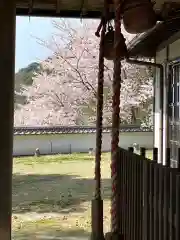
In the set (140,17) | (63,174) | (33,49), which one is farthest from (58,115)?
(140,17)

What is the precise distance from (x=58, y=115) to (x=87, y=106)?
4.01ft

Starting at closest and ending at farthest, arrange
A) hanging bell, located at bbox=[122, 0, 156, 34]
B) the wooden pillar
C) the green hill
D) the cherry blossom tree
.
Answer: hanging bell, located at bbox=[122, 0, 156, 34]
the wooden pillar
the cherry blossom tree
the green hill

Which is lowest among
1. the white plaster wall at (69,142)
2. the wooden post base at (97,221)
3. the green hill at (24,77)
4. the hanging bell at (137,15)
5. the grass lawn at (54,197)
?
the grass lawn at (54,197)

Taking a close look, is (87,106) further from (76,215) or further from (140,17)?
(140,17)

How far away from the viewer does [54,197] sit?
6820 mm

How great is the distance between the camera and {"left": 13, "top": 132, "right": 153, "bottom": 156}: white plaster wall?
43.9 feet

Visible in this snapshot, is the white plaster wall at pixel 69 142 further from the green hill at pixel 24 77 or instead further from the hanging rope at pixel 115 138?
the hanging rope at pixel 115 138

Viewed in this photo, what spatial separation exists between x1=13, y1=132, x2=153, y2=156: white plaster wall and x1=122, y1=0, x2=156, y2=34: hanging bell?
11.5 m

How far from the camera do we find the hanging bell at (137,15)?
71.7 inches

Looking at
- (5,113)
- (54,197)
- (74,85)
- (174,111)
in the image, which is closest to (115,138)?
(5,113)

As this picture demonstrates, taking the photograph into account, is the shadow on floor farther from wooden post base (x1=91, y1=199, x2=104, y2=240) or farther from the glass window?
wooden post base (x1=91, y1=199, x2=104, y2=240)

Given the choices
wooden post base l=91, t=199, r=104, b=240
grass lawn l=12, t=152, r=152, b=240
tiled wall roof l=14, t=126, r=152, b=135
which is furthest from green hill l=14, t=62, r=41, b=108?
wooden post base l=91, t=199, r=104, b=240

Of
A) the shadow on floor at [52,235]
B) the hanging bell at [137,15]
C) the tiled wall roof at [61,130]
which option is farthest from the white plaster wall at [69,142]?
the hanging bell at [137,15]

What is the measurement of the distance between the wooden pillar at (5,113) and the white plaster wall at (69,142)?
10823 millimetres
